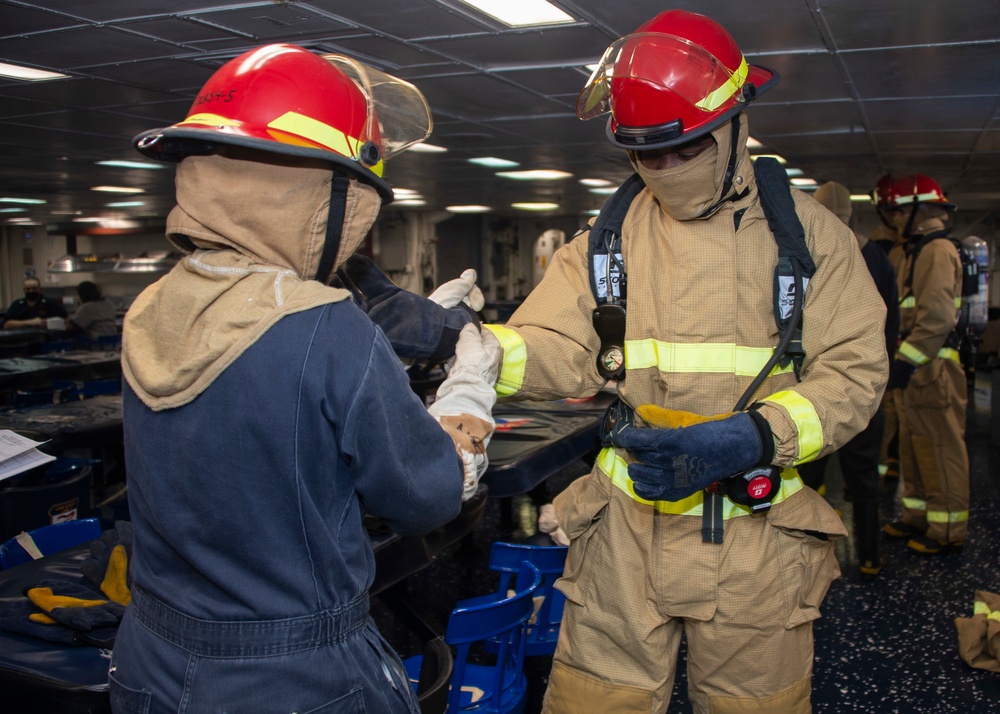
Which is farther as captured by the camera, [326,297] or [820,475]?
[820,475]

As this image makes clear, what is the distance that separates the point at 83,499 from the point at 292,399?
287cm

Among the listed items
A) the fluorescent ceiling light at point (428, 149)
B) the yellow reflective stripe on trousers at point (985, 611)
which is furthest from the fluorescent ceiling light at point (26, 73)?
the yellow reflective stripe on trousers at point (985, 611)

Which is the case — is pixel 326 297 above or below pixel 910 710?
above

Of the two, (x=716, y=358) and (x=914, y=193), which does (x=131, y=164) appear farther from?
(x=716, y=358)

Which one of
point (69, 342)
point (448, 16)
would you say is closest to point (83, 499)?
point (448, 16)

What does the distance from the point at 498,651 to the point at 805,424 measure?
1.27 m

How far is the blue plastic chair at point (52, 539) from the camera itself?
8.11ft

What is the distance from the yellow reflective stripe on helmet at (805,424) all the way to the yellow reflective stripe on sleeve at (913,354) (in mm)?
2895

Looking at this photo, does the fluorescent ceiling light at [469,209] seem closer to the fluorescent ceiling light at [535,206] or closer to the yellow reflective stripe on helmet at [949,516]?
the fluorescent ceiling light at [535,206]

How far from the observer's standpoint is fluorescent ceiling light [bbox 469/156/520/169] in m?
8.57

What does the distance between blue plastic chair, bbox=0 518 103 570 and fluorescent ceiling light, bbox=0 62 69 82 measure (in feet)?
9.72

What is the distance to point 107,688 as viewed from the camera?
1.65m

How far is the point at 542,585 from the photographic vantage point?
3125mm

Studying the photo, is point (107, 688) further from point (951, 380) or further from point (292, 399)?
point (951, 380)
